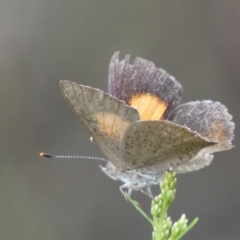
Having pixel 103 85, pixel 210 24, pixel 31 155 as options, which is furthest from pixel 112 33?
pixel 31 155

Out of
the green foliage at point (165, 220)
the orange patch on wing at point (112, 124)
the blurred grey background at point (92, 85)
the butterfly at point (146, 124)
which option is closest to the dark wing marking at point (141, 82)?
the butterfly at point (146, 124)

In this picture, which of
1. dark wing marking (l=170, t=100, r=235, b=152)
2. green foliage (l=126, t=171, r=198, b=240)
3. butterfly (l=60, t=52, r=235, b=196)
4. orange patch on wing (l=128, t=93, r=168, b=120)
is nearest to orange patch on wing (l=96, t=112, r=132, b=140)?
butterfly (l=60, t=52, r=235, b=196)

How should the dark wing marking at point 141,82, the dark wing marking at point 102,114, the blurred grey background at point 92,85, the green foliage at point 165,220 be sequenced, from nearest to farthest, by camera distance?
the green foliage at point 165,220
the dark wing marking at point 102,114
the dark wing marking at point 141,82
the blurred grey background at point 92,85

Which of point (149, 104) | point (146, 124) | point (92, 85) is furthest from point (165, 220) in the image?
point (92, 85)

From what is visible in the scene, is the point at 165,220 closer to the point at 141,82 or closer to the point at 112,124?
the point at 112,124

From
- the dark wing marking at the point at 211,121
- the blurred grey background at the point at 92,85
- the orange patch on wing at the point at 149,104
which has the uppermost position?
the dark wing marking at the point at 211,121

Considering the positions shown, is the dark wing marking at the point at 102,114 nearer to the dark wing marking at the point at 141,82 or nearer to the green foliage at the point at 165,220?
the dark wing marking at the point at 141,82

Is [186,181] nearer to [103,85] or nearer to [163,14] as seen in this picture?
[103,85]
